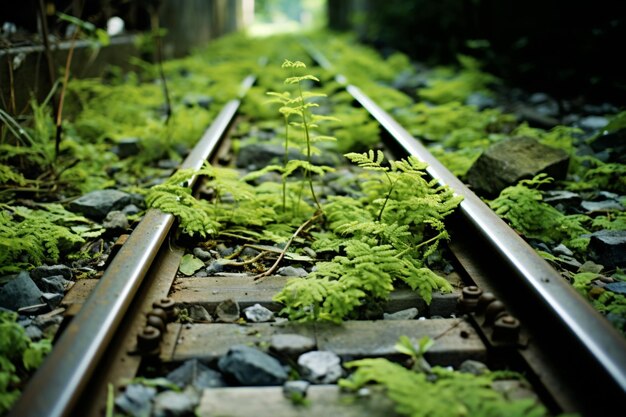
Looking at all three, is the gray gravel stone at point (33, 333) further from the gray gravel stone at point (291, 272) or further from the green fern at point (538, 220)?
the green fern at point (538, 220)

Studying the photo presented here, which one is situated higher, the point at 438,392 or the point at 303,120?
the point at 303,120

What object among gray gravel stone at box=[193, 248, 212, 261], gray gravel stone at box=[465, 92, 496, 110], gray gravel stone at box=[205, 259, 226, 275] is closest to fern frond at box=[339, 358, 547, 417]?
gray gravel stone at box=[205, 259, 226, 275]

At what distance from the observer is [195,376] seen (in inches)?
69.9

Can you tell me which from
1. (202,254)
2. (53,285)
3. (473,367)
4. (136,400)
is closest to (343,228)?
(202,254)

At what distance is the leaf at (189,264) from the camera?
251cm

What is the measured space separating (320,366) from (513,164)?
224cm

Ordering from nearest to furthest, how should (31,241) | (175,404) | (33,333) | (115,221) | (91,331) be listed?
(175,404) → (91,331) → (33,333) → (31,241) → (115,221)

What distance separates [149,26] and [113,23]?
0.65 m

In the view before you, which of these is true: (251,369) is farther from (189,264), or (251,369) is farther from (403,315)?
(189,264)

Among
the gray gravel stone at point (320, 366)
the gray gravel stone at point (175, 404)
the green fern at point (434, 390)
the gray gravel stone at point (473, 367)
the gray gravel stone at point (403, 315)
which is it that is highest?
the green fern at point (434, 390)

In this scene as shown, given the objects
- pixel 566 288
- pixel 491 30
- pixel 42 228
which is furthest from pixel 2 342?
pixel 491 30

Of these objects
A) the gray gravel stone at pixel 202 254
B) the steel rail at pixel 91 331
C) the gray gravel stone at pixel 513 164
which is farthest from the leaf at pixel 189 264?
the gray gravel stone at pixel 513 164

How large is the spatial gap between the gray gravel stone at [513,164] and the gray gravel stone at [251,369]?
7.08 feet

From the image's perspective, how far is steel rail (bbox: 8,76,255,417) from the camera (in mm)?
1435
